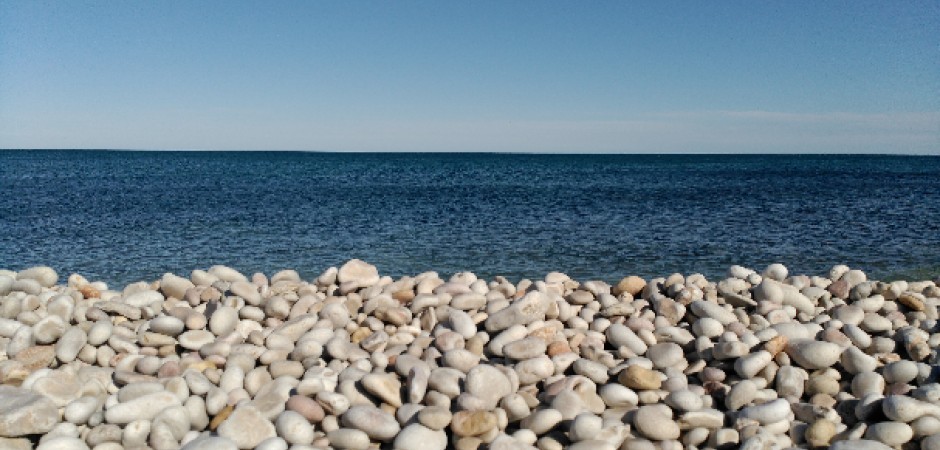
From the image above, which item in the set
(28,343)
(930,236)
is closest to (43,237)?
(28,343)

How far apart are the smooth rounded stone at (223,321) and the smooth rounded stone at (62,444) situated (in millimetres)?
1579

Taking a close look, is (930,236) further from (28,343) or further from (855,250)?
(28,343)

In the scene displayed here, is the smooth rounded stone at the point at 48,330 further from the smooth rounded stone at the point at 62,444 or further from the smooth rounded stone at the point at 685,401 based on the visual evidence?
the smooth rounded stone at the point at 685,401

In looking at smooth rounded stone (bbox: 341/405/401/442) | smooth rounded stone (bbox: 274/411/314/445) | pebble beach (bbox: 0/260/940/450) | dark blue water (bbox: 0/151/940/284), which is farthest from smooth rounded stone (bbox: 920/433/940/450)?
dark blue water (bbox: 0/151/940/284)

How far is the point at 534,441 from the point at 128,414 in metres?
2.28

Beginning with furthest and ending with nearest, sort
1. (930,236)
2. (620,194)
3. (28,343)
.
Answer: (620,194) < (930,236) < (28,343)

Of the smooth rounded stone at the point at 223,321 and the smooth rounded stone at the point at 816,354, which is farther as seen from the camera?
the smooth rounded stone at the point at 223,321

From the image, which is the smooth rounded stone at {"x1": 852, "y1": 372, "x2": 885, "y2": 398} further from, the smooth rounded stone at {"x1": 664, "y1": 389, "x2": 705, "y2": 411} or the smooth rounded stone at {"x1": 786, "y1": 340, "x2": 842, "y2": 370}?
the smooth rounded stone at {"x1": 664, "y1": 389, "x2": 705, "y2": 411}

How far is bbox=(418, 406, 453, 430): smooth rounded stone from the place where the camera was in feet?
13.9

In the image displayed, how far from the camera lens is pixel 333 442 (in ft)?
13.8

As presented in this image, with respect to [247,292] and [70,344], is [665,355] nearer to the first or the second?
[247,292]

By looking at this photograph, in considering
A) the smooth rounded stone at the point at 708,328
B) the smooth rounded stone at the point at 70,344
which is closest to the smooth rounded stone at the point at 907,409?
the smooth rounded stone at the point at 708,328

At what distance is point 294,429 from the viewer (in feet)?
13.9

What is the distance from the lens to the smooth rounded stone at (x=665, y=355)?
203 inches
